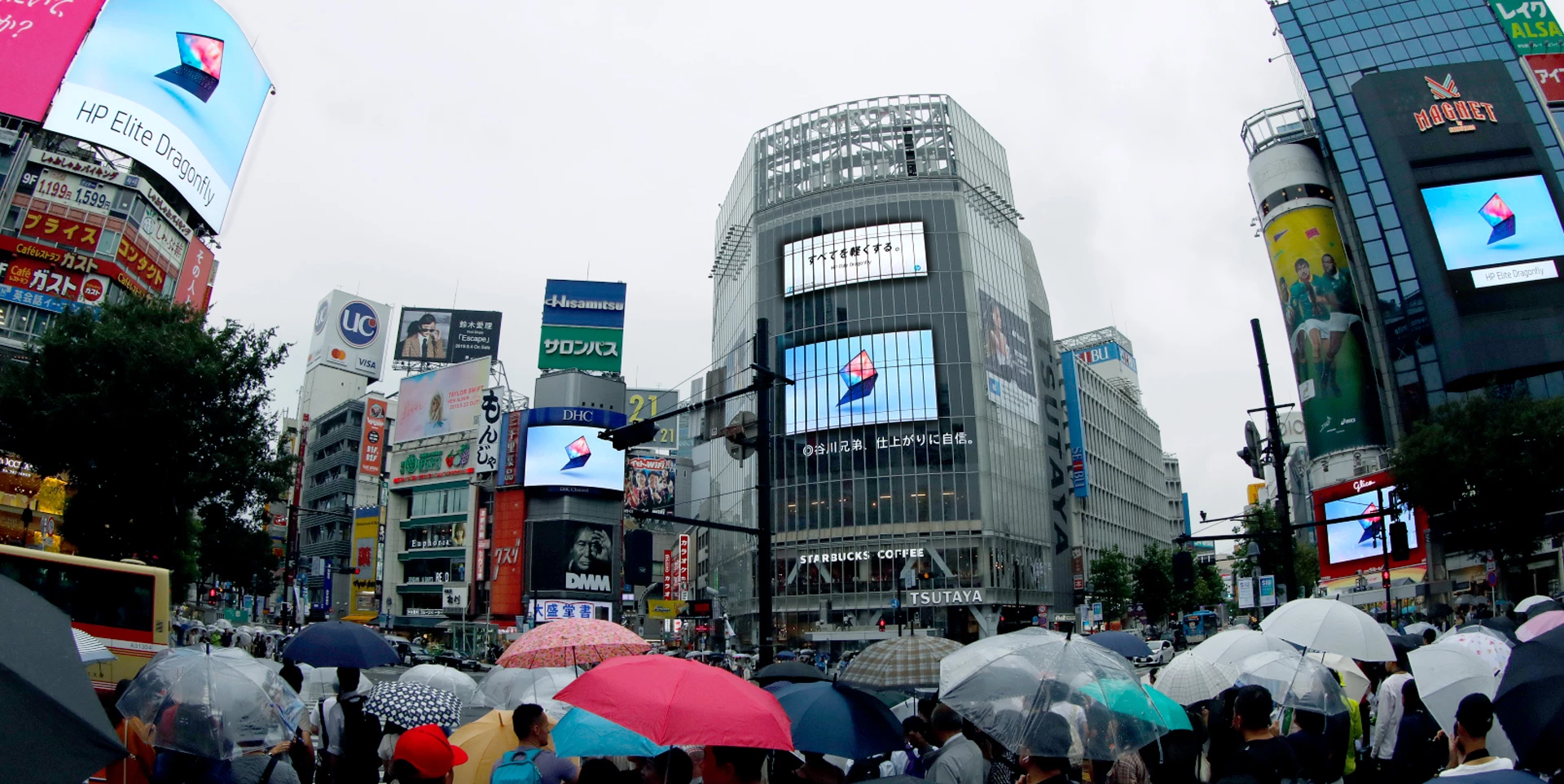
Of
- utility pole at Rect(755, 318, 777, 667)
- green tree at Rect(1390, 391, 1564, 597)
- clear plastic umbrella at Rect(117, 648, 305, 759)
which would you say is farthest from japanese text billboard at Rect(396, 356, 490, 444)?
clear plastic umbrella at Rect(117, 648, 305, 759)

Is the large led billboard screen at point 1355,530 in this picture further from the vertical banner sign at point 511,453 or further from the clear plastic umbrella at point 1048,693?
the clear plastic umbrella at point 1048,693

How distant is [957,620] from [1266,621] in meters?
55.4

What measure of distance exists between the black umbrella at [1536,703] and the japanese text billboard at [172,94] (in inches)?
2280

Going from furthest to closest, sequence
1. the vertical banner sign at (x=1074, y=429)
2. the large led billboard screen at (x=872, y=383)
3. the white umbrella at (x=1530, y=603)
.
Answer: the vertical banner sign at (x=1074, y=429), the large led billboard screen at (x=872, y=383), the white umbrella at (x=1530, y=603)

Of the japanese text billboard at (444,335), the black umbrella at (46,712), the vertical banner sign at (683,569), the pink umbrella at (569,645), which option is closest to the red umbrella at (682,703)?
the black umbrella at (46,712)

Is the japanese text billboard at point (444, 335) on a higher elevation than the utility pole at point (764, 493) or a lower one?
higher

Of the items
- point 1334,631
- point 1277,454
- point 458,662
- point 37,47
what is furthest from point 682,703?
point 37,47

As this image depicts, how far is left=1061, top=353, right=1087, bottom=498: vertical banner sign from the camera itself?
3199 inches

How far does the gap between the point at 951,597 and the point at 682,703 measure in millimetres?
59539

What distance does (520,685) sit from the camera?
36.0ft

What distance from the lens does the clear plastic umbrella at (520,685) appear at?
1084cm

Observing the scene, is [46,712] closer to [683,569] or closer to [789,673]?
[789,673]

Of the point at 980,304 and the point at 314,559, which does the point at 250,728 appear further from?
the point at 314,559

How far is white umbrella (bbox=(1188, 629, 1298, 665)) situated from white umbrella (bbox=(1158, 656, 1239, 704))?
1.89ft
